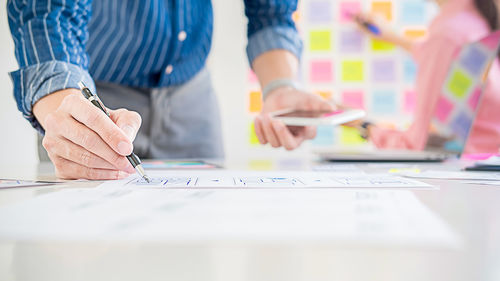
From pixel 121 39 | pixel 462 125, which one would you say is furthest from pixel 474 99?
pixel 121 39

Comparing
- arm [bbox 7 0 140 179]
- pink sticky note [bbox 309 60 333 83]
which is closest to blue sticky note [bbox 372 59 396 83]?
pink sticky note [bbox 309 60 333 83]

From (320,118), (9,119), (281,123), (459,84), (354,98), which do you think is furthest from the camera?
(354,98)

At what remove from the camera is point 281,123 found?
31.3 inches

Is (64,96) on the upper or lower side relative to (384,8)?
lower

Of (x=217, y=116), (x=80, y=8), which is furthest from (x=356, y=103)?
(x=80, y=8)

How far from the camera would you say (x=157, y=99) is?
1.00 meters

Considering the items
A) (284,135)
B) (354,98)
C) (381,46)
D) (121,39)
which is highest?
(381,46)

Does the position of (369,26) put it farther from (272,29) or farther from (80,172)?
(80,172)

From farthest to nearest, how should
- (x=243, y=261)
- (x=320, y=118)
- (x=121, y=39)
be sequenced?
(x=121, y=39), (x=320, y=118), (x=243, y=261)

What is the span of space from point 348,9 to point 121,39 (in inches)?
58.0

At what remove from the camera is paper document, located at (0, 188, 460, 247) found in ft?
0.70

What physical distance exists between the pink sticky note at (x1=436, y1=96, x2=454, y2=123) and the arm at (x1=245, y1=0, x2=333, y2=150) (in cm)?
49

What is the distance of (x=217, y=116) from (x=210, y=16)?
0.89 feet

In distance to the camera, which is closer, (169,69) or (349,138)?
(169,69)
